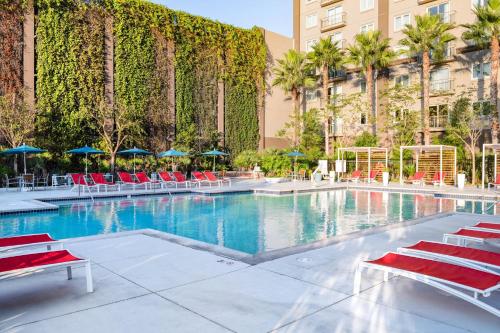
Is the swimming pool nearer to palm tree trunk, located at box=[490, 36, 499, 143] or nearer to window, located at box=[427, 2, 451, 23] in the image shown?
palm tree trunk, located at box=[490, 36, 499, 143]

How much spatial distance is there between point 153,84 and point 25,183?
34.3ft

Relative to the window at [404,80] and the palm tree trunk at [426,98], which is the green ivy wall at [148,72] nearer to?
the window at [404,80]

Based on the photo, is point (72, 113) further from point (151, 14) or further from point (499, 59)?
point (499, 59)

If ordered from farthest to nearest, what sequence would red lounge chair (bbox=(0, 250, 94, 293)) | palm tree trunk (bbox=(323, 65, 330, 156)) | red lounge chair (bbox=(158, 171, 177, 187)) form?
palm tree trunk (bbox=(323, 65, 330, 156))
red lounge chair (bbox=(158, 171, 177, 187))
red lounge chair (bbox=(0, 250, 94, 293))

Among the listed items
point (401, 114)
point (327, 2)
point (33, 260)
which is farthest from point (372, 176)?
point (33, 260)

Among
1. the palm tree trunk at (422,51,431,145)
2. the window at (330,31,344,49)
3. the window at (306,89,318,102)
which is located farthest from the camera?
the window at (306,89,318,102)

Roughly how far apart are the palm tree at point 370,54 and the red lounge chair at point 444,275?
23.2 meters

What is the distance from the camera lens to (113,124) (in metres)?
22.1

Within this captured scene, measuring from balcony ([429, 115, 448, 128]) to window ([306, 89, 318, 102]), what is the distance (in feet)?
30.5

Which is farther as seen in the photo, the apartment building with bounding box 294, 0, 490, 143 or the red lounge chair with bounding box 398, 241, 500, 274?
the apartment building with bounding box 294, 0, 490, 143

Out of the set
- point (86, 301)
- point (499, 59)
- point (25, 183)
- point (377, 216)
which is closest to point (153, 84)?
point (25, 183)

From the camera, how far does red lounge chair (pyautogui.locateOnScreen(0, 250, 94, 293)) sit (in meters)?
3.47

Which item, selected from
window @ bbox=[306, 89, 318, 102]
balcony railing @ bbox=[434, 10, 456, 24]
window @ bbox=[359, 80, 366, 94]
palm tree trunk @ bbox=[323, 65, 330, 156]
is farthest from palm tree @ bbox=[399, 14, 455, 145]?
window @ bbox=[306, 89, 318, 102]

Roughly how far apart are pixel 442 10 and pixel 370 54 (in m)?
5.17
